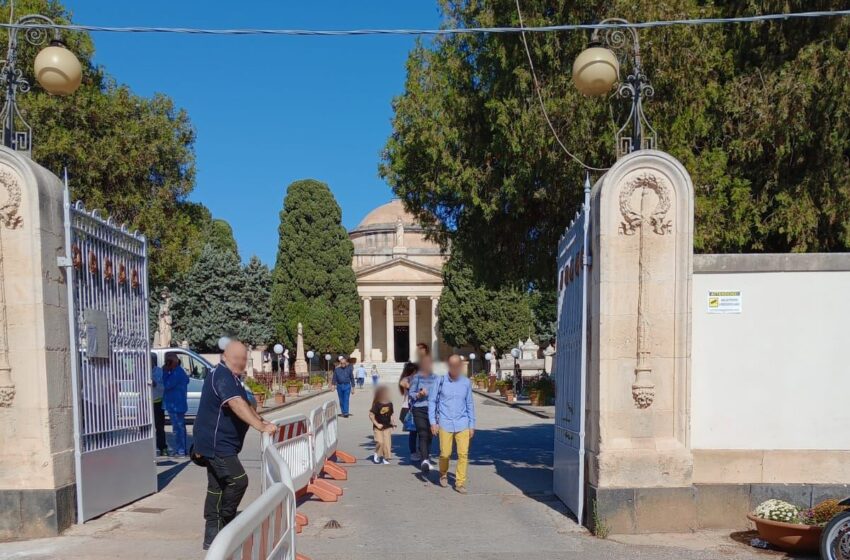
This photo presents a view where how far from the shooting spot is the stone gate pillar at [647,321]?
7531 mm

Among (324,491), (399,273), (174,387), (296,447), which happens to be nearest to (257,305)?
(399,273)

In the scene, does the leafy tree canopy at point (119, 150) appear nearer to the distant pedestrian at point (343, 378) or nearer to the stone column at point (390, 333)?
the distant pedestrian at point (343, 378)

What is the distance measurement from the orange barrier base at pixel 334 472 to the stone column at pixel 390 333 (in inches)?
2479

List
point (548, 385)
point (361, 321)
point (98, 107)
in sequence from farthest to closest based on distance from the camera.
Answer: point (361, 321)
point (548, 385)
point (98, 107)

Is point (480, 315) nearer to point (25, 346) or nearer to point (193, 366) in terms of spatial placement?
point (193, 366)

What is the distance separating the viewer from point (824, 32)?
32.2 feet

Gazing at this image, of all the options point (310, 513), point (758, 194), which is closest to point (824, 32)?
point (758, 194)

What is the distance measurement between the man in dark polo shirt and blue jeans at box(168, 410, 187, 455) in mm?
7627

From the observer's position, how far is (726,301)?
25.5 ft

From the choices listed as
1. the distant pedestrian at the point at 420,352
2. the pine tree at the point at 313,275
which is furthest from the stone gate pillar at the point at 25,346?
the pine tree at the point at 313,275

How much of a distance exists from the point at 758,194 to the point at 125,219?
49.0 ft

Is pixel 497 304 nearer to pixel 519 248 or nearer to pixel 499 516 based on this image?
pixel 519 248

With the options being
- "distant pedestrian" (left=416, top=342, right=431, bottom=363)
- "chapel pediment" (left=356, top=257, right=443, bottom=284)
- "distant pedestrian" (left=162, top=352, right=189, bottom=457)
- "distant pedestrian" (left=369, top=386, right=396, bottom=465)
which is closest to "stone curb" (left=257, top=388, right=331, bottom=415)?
"distant pedestrian" (left=162, top=352, right=189, bottom=457)

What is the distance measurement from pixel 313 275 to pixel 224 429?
172 ft
